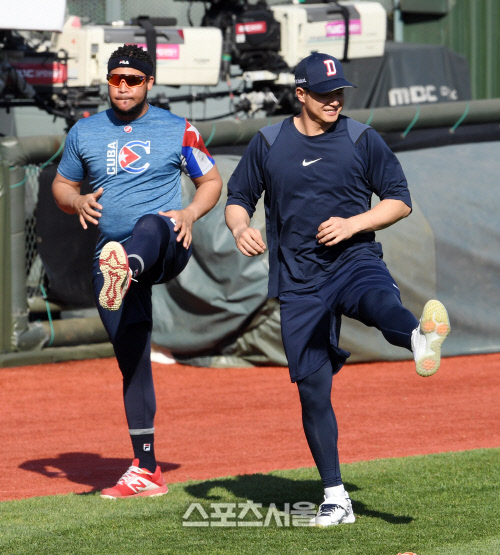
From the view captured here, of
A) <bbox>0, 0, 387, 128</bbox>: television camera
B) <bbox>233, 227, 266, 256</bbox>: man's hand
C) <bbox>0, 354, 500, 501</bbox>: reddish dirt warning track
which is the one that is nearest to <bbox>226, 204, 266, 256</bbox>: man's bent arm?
<bbox>233, 227, 266, 256</bbox>: man's hand

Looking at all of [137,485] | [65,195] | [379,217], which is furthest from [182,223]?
[137,485]

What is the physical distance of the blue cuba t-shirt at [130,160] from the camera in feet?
17.0

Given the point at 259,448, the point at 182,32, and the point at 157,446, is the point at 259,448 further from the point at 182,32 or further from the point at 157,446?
the point at 182,32

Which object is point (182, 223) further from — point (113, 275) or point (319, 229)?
point (319, 229)

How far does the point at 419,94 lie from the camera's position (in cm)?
1806

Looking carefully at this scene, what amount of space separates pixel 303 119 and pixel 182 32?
8.72 meters

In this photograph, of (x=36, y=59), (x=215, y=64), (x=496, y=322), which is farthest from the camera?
(x=215, y=64)

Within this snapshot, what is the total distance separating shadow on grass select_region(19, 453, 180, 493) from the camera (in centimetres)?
596

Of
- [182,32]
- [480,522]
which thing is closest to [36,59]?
[182,32]

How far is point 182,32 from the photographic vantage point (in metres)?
13.0

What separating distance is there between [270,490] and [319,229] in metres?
1.63

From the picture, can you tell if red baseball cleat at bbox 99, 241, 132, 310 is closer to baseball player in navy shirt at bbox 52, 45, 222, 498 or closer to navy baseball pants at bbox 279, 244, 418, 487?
baseball player in navy shirt at bbox 52, 45, 222, 498

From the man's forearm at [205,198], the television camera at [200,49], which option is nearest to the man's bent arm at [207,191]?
the man's forearm at [205,198]

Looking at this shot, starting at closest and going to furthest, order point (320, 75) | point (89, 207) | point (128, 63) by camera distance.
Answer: point (320, 75) < point (89, 207) < point (128, 63)
